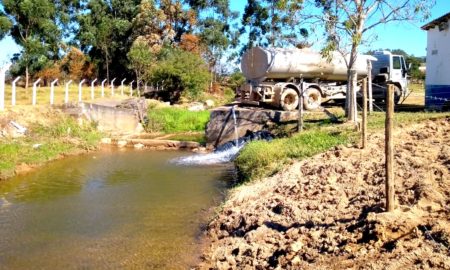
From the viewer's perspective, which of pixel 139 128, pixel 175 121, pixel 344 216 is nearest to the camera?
pixel 344 216

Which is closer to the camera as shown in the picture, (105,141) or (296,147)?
(296,147)

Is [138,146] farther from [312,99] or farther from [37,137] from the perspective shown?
[312,99]

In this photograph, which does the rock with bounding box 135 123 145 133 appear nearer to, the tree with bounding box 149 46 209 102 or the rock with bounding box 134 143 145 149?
the rock with bounding box 134 143 145 149

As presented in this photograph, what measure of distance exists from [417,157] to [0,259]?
7.90m

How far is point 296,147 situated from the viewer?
44.1 ft

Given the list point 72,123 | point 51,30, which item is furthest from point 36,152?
point 51,30

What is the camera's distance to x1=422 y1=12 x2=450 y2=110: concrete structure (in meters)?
20.0

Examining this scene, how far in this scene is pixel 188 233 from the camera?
9648mm

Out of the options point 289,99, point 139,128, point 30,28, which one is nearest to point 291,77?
point 289,99

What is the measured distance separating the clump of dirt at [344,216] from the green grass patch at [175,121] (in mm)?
16762

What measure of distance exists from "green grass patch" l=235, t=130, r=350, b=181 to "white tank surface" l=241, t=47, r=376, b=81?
6.64 meters

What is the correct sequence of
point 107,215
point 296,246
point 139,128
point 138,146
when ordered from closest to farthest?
point 296,246, point 107,215, point 138,146, point 139,128

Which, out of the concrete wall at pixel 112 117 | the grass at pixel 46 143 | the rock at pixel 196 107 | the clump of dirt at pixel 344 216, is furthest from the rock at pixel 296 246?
the rock at pixel 196 107

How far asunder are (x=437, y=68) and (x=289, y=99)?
21.9 feet
